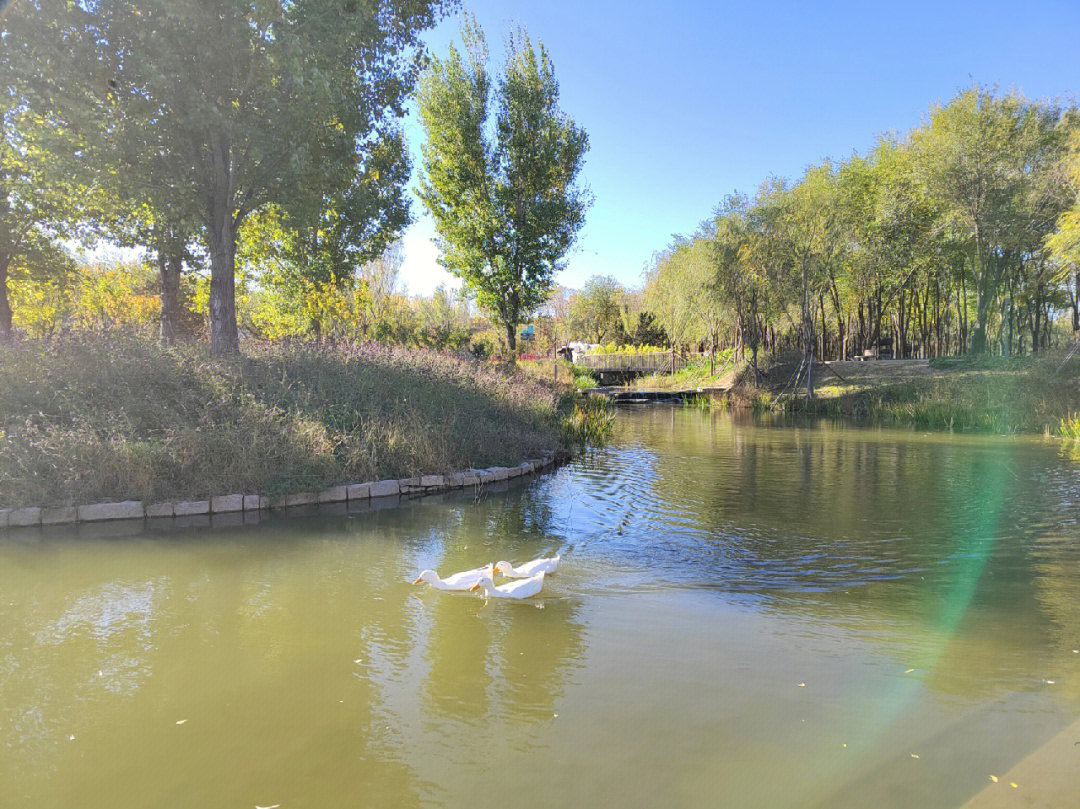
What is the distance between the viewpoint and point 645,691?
134 inches

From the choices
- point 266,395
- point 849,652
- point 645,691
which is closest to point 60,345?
point 266,395

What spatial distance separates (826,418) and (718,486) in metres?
16.0

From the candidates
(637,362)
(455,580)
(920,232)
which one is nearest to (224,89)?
(455,580)

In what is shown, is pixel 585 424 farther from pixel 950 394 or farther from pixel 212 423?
pixel 950 394

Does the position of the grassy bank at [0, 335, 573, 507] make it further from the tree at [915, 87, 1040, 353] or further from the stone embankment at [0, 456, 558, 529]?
the tree at [915, 87, 1040, 353]

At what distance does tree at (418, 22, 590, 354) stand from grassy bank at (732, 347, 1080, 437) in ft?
39.3

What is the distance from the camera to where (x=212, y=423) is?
785 cm

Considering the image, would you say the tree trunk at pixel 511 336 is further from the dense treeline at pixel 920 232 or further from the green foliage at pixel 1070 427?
the green foliage at pixel 1070 427

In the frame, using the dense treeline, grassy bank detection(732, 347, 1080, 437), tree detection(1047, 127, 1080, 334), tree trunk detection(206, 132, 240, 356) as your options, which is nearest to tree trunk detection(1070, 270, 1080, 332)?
the dense treeline

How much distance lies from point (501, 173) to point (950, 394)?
55.1 feet

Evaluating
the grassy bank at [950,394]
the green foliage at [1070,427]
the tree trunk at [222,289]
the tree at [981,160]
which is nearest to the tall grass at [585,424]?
the tree trunk at [222,289]

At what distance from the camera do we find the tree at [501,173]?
21812 millimetres

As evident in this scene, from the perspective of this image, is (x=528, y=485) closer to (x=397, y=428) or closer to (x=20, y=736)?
(x=397, y=428)

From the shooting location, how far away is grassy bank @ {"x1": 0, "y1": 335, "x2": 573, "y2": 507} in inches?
276
